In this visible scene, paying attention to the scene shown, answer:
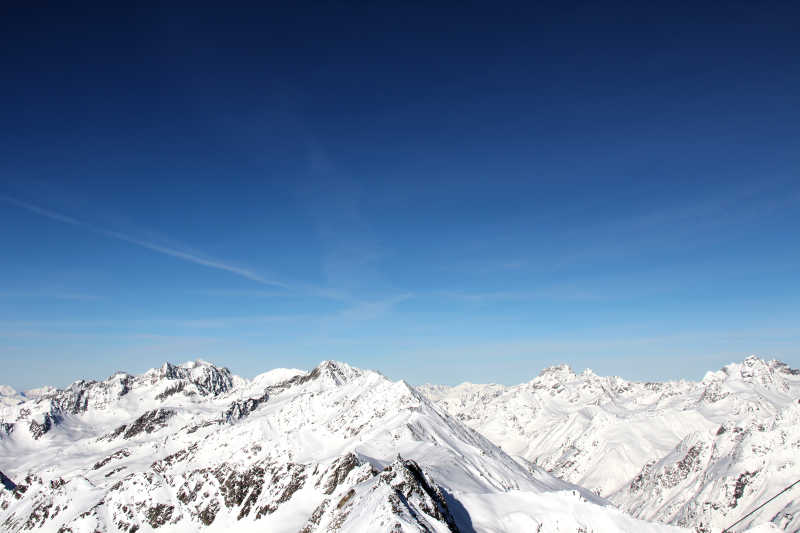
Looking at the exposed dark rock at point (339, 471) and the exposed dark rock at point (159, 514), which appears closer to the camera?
the exposed dark rock at point (339, 471)

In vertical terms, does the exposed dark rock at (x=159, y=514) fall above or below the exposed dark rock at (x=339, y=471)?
below

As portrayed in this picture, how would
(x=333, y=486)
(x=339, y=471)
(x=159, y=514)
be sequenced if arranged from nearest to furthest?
1. (x=333, y=486)
2. (x=339, y=471)
3. (x=159, y=514)

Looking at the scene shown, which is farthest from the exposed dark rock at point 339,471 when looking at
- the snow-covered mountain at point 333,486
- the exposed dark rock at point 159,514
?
the exposed dark rock at point 159,514

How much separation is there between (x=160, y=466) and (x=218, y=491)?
2129 inches

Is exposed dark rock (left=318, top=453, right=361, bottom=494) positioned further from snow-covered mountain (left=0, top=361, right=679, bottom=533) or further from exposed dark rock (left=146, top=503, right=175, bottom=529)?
exposed dark rock (left=146, top=503, right=175, bottom=529)

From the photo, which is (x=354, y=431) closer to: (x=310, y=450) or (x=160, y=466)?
(x=310, y=450)

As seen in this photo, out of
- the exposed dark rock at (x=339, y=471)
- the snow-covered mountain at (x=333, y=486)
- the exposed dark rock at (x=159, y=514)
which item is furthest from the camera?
the exposed dark rock at (x=159, y=514)

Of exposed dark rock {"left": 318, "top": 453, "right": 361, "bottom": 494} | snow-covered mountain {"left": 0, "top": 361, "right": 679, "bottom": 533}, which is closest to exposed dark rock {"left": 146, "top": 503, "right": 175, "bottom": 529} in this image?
snow-covered mountain {"left": 0, "top": 361, "right": 679, "bottom": 533}

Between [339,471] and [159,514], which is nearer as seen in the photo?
[339,471]

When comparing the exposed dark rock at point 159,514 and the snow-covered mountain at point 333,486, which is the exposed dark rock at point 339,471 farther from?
the exposed dark rock at point 159,514

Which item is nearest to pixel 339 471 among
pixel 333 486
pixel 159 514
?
pixel 333 486

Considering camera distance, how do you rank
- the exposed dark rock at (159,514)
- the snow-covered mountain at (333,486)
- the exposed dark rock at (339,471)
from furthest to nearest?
the exposed dark rock at (159,514)
the exposed dark rock at (339,471)
the snow-covered mountain at (333,486)

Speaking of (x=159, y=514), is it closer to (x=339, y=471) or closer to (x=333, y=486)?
(x=333, y=486)

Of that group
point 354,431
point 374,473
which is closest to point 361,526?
point 374,473
